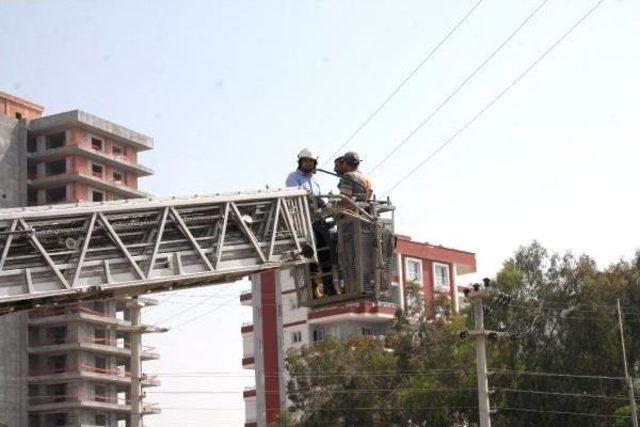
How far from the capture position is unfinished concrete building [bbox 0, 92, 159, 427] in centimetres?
10381

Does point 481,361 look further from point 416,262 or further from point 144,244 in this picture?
point 416,262

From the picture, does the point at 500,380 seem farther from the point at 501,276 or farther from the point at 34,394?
the point at 34,394

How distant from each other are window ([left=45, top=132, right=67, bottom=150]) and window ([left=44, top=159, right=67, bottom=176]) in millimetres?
1448

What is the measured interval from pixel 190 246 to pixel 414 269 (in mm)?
94382

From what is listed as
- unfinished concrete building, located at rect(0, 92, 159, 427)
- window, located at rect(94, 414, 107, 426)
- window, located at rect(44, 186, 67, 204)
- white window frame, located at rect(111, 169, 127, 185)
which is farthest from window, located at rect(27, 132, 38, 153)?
window, located at rect(94, 414, 107, 426)

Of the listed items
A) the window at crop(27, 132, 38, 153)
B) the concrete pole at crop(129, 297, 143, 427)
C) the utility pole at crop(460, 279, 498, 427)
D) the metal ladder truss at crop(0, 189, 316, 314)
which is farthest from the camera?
the window at crop(27, 132, 38, 153)

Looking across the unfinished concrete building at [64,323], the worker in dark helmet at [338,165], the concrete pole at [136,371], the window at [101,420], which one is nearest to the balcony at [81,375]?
the unfinished concrete building at [64,323]

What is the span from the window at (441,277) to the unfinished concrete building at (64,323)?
26.8m

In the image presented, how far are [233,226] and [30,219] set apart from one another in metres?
3.18

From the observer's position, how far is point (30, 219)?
1625 centimetres

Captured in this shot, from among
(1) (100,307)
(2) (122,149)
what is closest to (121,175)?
(2) (122,149)

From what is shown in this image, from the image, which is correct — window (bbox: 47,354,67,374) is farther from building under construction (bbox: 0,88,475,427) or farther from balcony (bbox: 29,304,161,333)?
balcony (bbox: 29,304,161,333)

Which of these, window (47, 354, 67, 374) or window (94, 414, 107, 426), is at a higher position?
window (47, 354, 67, 374)

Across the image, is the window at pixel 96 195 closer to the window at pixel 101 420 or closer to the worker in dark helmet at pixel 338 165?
the window at pixel 101 420
